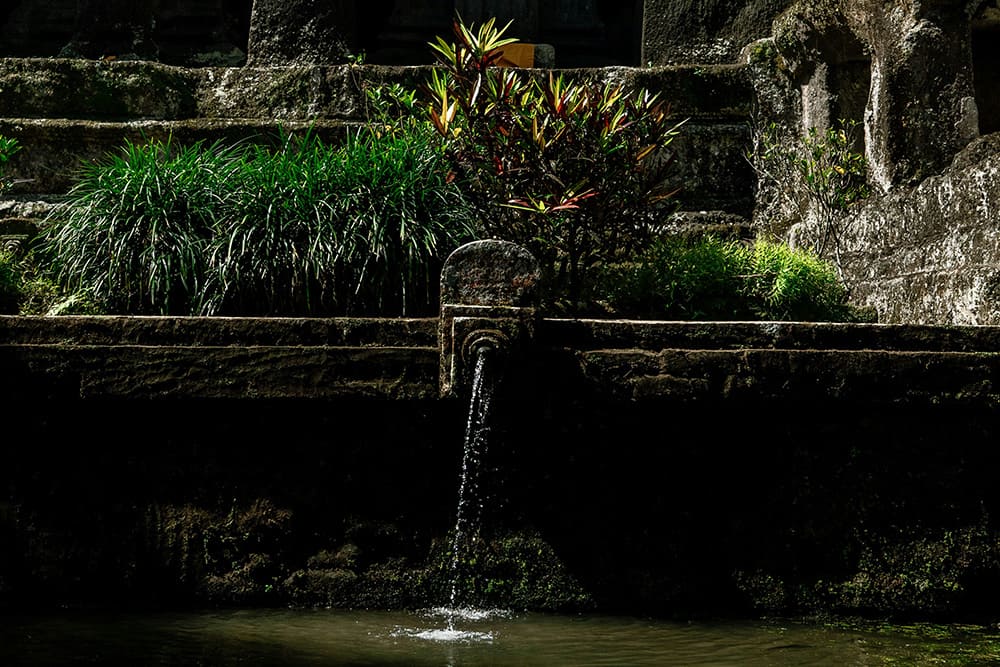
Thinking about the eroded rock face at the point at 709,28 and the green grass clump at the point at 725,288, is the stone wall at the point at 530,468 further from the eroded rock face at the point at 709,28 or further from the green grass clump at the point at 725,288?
the eroded rock face at the point at 709,28

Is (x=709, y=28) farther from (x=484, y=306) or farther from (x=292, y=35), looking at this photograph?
(x=484, y=306)

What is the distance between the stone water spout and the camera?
402 cm

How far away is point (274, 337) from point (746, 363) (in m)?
1.71

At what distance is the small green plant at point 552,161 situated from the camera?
5715 mm

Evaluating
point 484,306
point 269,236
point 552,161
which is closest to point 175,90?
point 269,236

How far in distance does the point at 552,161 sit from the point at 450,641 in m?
2.76

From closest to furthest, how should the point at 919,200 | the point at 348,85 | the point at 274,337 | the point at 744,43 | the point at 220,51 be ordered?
the point at 274,337 < the point at 919,200 < the point at 348,85 < the point at 744,43 < the point at 220,51

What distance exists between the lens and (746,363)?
4.20m

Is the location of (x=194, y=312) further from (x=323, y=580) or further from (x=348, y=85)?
(x=348, y=85)

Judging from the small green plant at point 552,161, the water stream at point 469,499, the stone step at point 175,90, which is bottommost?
the water stream at point 469,499

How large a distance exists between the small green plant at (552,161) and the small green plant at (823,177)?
0.89 m

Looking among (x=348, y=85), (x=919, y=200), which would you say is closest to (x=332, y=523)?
(x=919, y=200)

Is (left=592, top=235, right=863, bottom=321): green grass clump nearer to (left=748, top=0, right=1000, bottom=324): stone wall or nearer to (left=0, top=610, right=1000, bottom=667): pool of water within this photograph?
(left=748, top=0, right=1000, bottom=324): stone wall

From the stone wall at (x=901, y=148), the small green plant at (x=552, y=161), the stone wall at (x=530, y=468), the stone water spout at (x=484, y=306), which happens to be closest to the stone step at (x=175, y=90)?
the stone wall at (x=901, y=148)
